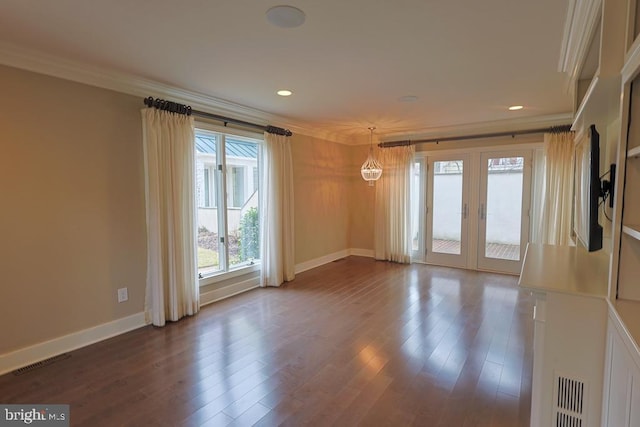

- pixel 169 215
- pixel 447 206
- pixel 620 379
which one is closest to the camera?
pixel 620 379

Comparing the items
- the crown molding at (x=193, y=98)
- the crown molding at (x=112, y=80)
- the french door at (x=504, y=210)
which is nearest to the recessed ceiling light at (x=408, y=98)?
the crown molding at (x=193, y=98)

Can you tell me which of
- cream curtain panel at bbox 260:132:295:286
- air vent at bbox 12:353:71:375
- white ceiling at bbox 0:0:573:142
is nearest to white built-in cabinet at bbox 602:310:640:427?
white ceiling at bbox 0:0:573:142

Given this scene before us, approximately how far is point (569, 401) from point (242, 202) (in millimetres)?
3918

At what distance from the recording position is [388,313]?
3.63 meters

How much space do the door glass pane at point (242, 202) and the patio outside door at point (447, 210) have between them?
3183 mm

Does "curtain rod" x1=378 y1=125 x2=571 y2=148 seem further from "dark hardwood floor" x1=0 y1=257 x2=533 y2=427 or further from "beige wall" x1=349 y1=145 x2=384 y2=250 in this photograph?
"dark hardwood floor" x1=0 y1=257 x2=533 y2=427

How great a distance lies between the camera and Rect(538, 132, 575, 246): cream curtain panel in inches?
176

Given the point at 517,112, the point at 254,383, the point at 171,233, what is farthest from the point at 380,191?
the point at 254,383

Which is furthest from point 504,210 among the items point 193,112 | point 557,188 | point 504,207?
point 193,112

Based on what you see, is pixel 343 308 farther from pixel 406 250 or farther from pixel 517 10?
Answer: pixel 517 10

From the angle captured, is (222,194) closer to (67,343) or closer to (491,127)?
(67,343)

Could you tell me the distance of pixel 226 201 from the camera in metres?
4.21

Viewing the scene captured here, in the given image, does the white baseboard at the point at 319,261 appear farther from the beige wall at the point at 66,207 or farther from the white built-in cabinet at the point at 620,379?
the white built-in cabinet at the point at 620,379

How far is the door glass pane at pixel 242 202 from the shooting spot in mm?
4324
